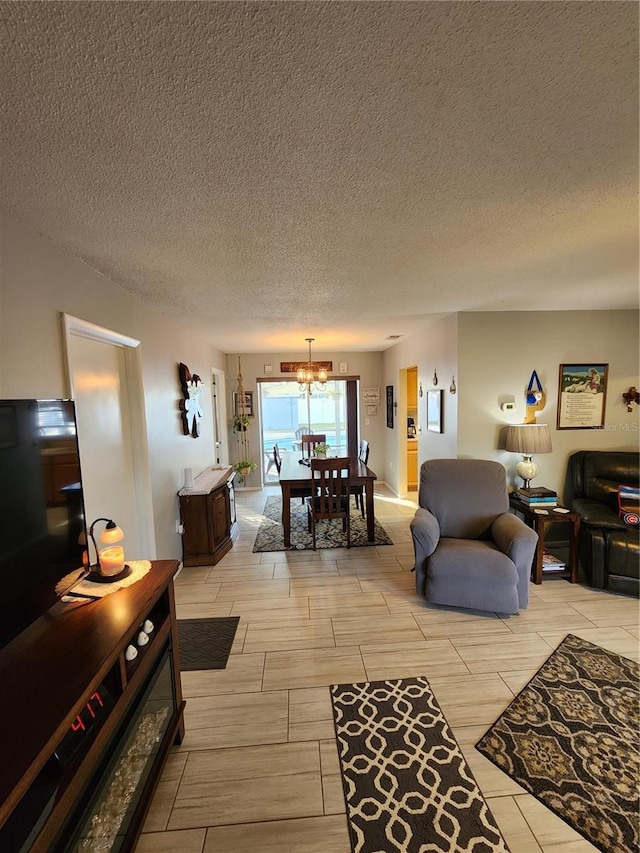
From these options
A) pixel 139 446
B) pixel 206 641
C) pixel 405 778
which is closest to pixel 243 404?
pixel 139 446

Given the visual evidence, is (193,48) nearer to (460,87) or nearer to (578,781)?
(460,87)

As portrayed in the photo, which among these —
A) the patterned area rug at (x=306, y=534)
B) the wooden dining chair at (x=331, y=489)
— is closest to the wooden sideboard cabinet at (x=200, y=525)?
the patterned area rug at (x=306, y=534)

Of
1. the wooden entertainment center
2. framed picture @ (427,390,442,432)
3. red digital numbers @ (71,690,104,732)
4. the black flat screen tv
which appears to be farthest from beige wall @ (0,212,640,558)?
red digital numbers @ (71,690,104,732)

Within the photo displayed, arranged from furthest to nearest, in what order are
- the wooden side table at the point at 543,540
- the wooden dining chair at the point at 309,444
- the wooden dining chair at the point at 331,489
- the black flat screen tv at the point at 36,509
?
the wooden dining chair at the point at 309,444, the wooden dining chair at the point at 331,489, the wooden side table at the point at 543,540, the black flat screen tv at the point at 36,509

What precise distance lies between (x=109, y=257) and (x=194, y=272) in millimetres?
479

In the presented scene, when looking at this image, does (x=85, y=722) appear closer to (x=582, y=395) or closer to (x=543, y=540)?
(x=543, y=540)

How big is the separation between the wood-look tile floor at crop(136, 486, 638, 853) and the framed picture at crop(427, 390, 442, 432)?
5.16 feet

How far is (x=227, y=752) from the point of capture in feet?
5.57

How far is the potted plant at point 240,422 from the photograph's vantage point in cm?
648

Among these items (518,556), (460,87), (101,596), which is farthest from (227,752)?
(460,87)

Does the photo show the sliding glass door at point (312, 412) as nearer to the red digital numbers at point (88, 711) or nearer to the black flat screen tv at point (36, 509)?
the black flat screen tv at point (36, 509)

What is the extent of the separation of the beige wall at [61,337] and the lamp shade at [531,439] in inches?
131

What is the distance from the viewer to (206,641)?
8.14 feet

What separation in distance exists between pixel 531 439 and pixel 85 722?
11.9 ft
